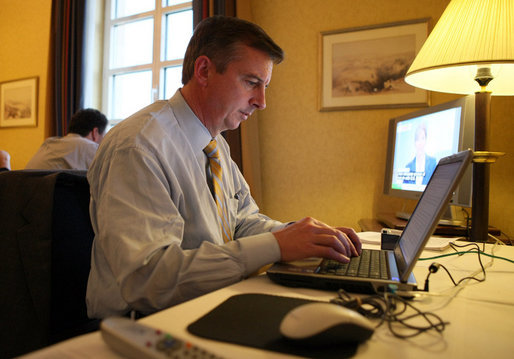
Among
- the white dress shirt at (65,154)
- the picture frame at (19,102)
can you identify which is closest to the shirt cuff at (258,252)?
the white dress shirt at (65,154)

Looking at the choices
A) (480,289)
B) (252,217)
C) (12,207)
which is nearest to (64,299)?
(12,207)

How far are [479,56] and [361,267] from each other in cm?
82

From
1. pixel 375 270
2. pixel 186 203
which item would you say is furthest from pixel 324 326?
pixel 186 203

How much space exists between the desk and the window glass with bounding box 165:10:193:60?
281 cm

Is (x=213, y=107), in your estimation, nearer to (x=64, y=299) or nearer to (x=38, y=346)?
(x=64, y=299)

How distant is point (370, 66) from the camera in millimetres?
2209

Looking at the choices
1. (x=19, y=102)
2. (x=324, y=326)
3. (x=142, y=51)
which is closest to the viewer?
(x=324, y=326)

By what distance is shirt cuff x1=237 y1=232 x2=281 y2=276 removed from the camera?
789mm

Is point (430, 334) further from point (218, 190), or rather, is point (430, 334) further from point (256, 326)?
point (218, 190)

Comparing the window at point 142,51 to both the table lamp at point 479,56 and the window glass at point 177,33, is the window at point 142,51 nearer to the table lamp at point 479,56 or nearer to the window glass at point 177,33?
the window glass at point 177,33

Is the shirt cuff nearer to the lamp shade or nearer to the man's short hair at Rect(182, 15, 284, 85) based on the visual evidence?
the man's short hair at Rect(182, 15, 284, 85)

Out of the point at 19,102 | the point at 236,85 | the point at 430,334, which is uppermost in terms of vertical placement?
the point at 19,102

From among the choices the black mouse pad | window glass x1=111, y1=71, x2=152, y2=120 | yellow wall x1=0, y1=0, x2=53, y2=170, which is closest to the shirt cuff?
the black mouse pad

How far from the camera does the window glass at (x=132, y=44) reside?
3383 mm
